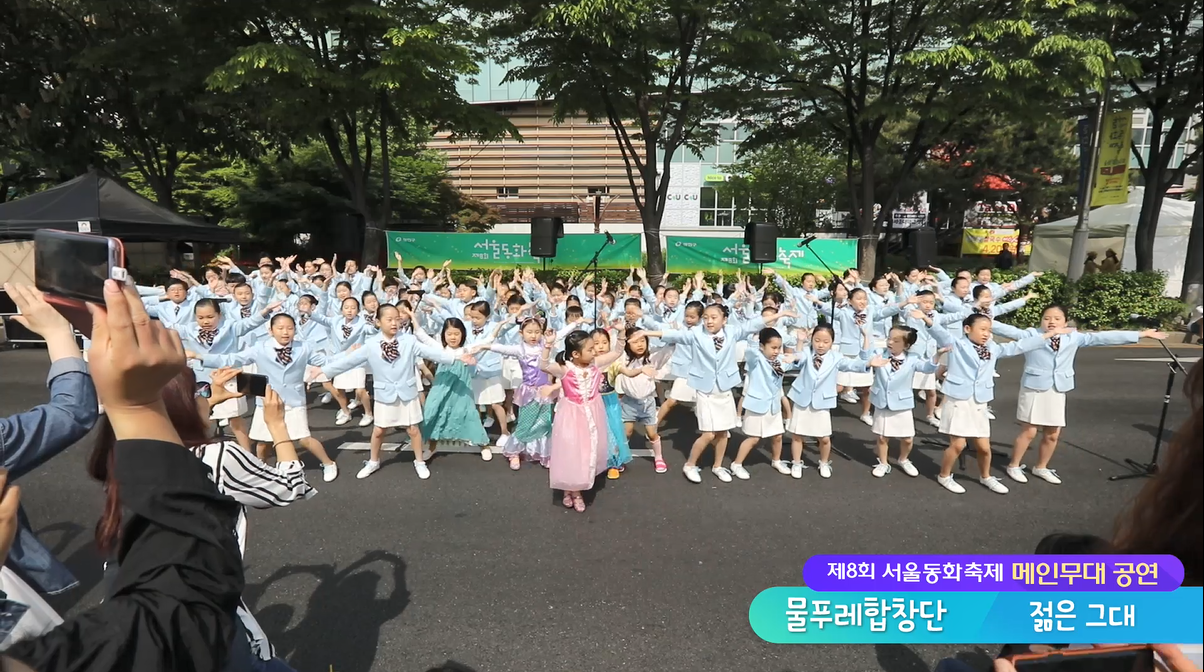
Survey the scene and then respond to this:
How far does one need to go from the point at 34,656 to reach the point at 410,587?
2.96 meters

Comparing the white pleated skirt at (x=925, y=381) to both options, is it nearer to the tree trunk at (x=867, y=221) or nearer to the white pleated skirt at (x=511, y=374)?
the white pleated skirt at (x=511, y=374)

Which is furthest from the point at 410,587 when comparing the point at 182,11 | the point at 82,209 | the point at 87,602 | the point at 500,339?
the point at 182,11

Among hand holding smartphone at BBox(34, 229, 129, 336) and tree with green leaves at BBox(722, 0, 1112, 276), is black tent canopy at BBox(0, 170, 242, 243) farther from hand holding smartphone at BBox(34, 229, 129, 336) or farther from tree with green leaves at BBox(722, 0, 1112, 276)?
tree with green leaves at BBox(722, 0, 1112, 276)

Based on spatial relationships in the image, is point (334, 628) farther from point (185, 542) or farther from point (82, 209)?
point (82, 209)

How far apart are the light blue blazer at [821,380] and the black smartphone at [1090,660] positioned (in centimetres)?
434

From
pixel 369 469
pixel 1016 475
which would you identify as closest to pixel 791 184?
pixel 1016 475

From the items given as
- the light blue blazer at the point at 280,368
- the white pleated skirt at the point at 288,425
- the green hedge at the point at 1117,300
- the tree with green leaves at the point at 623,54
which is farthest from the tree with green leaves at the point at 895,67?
the white pleated skirt at the point at 288,425

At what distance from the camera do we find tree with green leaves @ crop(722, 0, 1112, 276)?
11.7m

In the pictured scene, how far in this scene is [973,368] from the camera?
17.8 ft

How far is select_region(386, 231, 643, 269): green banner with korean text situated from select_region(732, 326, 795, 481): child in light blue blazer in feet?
32.6

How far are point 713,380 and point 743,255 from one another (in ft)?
33.5

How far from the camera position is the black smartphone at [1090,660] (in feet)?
4.04

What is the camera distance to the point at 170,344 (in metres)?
1.16
